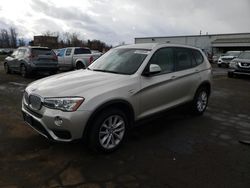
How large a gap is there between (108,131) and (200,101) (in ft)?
10.2

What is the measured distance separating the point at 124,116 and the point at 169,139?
113 cm

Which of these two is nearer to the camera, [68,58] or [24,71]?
[24,71]

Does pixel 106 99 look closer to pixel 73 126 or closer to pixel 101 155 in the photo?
pixel 73 126

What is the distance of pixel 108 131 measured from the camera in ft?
12.5

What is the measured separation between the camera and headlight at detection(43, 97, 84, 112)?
11.1 feet

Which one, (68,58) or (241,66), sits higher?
(68,58)

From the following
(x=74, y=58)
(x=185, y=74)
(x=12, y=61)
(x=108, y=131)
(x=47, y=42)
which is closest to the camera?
(x=108, y=131)

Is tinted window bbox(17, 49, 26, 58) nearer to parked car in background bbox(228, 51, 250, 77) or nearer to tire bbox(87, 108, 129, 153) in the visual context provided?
tire bbox(87, 108, 129, 153)

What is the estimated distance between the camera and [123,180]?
3.14m

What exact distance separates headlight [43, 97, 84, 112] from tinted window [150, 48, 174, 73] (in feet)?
5.73

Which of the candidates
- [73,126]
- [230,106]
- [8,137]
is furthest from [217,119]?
[8,137]

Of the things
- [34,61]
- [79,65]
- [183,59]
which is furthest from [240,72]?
[34,61]

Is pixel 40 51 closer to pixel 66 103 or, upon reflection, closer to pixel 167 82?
pixel 167 82

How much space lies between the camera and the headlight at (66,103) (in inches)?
133
